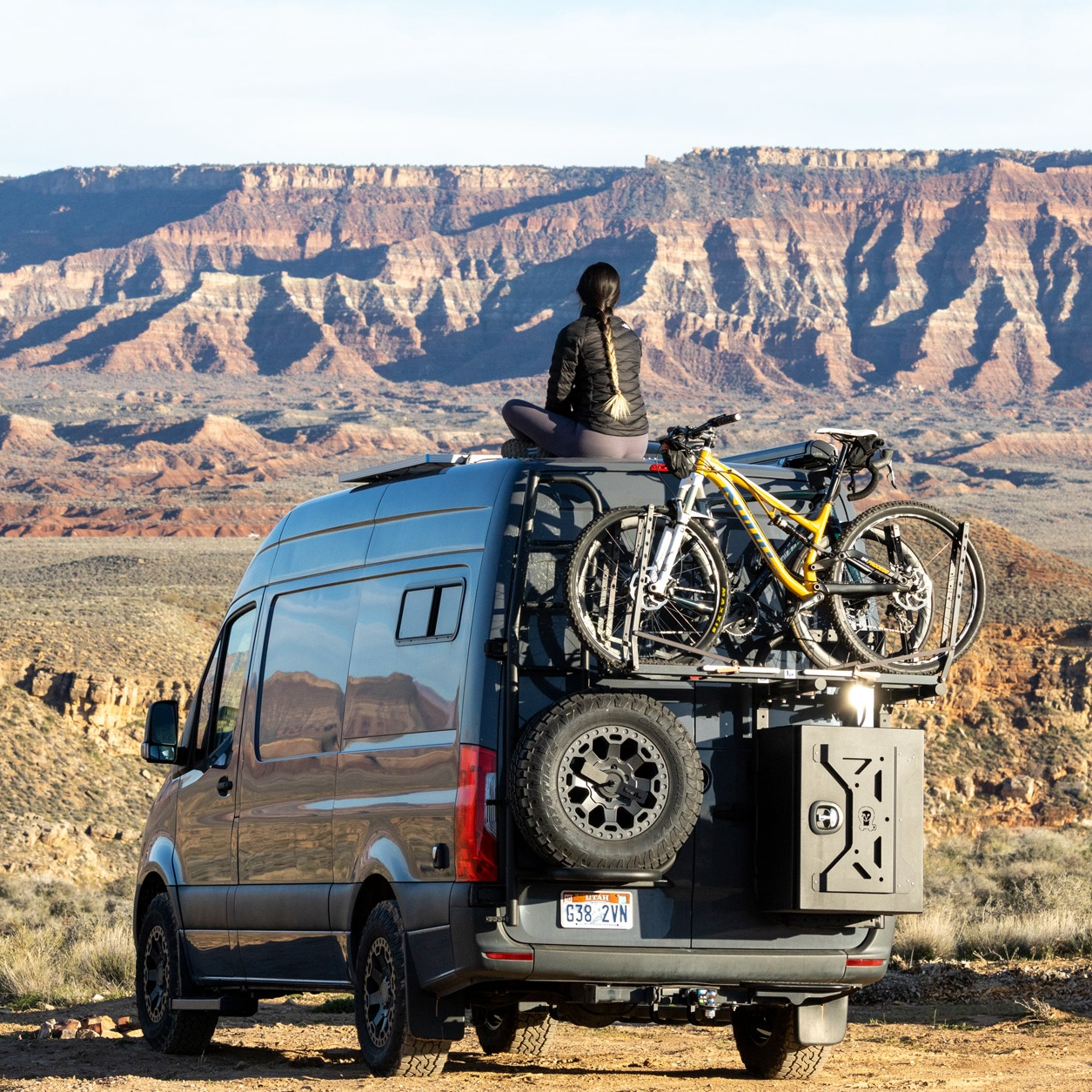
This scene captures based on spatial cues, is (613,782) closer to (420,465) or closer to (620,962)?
(620,962)

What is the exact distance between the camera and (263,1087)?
25.1 ft

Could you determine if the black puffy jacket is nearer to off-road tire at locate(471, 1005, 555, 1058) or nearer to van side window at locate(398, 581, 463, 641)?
van side window at locate(398, 581, 463, 641)

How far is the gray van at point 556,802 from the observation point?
679 cm

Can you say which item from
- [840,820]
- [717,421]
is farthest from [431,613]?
[840,820]

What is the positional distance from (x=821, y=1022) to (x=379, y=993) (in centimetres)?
193

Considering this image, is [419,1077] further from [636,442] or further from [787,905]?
[636,442]

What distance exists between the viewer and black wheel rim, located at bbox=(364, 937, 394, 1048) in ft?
24.7

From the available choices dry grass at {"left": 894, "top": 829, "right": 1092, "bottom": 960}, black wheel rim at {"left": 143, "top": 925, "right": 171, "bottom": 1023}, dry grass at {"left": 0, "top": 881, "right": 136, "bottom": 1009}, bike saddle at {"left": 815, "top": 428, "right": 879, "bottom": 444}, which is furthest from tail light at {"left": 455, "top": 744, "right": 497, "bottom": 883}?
dry grass at {"left": 894, "top": 829, "right": 1092, "bottom": 960}

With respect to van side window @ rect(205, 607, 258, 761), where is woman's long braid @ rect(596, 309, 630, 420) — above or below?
above

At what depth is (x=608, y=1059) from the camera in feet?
30.9

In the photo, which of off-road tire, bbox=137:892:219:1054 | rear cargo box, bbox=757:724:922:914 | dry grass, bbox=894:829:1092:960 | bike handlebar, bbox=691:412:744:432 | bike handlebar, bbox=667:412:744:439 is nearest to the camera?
Answer: rear cargo box, bbox=757:724:922:914

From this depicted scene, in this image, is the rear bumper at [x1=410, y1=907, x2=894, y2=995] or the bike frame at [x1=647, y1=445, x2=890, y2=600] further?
the bike frame at [x1=647, y1=445, x2=890, y2=600]

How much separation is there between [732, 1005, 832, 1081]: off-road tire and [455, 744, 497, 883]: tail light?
5.97ft

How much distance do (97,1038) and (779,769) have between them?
17.3 ft
